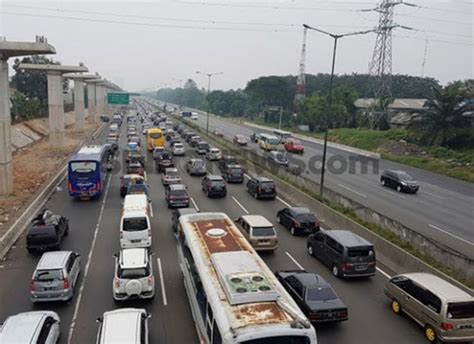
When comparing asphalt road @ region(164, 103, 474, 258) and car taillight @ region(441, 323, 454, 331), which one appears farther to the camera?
asphalt road @ region(164, 103, 474, 258)

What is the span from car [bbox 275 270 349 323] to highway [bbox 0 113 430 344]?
0.51 m

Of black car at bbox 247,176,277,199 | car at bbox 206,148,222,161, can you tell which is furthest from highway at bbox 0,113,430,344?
car at bbox 206,148,222,161

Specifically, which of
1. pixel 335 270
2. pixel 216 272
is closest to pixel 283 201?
pixel 335 270

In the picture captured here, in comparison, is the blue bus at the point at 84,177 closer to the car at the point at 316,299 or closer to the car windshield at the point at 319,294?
the car at the point at 316,299

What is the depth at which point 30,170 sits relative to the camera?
40.2 metres

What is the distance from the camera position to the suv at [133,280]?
49.1 ft

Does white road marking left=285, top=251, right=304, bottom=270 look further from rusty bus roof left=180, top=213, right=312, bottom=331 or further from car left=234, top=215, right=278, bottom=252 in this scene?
rusty bus roof left=180, top=213, right=312, bottom=331

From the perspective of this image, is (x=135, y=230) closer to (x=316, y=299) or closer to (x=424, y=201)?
(x=316, y=299)

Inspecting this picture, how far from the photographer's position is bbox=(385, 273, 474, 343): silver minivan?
13.1m

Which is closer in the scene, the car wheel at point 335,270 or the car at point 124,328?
the car at point 124,328

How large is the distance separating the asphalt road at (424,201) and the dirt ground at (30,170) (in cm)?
2186

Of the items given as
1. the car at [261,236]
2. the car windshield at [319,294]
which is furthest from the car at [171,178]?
the car windshield at [319,294]

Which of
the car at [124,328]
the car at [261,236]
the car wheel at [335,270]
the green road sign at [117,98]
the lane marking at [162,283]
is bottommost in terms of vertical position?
the lane marking at [162,283]

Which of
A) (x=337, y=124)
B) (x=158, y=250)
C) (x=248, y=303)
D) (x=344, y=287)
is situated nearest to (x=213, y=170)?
(x=158, y=250)
